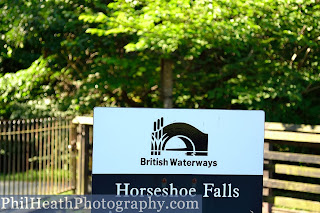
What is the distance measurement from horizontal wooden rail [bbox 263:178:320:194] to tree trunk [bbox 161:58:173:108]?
4144 mm

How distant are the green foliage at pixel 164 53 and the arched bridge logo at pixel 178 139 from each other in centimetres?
422

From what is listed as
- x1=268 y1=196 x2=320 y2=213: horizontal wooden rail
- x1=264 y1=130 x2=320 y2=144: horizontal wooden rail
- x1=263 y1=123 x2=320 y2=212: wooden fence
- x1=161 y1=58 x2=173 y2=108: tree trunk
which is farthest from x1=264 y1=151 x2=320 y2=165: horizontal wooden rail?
x1=161 y1=58 x2=173 y2=108: tree trunk

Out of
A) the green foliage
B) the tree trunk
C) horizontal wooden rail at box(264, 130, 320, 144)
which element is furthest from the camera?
the tree trunk

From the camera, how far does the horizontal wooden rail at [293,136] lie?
6.66m

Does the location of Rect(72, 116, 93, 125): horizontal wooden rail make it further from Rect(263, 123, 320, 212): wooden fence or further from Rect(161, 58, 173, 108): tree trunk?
Rect(263, 123, 320, 212): wooden fence

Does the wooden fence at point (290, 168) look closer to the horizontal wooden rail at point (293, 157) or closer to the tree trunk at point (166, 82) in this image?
the horizontal wooden rail at point (293, 157)

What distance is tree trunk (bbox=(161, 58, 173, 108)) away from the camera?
10828mm

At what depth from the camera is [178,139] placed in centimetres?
380

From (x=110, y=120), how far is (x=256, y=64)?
7034 millimetres

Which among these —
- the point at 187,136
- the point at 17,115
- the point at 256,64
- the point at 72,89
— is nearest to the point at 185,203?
the point at 187,136

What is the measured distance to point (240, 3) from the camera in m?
7.71

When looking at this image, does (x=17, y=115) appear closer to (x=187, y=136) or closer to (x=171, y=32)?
(x=171, y=32)

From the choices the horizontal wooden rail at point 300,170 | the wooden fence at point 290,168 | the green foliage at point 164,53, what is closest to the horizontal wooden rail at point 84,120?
the green foliage at point 164,53

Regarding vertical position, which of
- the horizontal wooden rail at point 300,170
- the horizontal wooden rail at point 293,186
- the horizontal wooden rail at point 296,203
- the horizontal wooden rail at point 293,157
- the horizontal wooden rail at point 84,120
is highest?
the horizontal wooden rail at point 84,120
